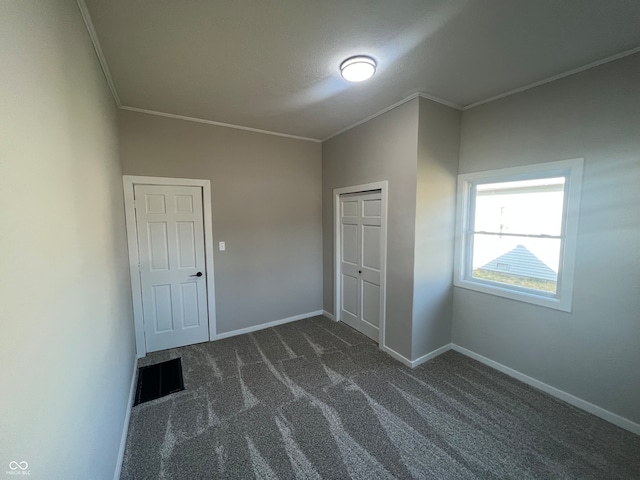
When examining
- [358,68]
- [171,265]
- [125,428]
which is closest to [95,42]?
[358,68]

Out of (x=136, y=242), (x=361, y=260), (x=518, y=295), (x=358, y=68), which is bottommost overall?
(x=518, y=295)

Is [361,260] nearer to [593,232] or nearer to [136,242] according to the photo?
[593,232]

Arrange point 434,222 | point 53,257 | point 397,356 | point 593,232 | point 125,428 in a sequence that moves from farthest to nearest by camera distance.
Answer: point 397,356 < point 434,222 < point 593,232 < point 125,428 < point 53,257

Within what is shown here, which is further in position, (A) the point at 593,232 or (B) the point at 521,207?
(B) the point at 521,207

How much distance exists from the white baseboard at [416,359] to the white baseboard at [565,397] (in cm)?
25

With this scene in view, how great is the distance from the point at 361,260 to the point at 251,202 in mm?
1665

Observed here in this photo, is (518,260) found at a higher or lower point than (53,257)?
lower

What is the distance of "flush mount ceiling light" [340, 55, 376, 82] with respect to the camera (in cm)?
190

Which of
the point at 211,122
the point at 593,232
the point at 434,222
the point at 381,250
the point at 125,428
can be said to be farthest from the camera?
the point at 211,122

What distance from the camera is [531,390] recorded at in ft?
7.74

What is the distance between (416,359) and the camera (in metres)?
2.74

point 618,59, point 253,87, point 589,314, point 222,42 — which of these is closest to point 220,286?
point 253,87

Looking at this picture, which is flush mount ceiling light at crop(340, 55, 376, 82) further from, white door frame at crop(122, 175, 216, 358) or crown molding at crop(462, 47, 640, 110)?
white door frame at crop(122, 175, 216, 358)

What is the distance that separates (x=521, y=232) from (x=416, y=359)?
1669 mm
